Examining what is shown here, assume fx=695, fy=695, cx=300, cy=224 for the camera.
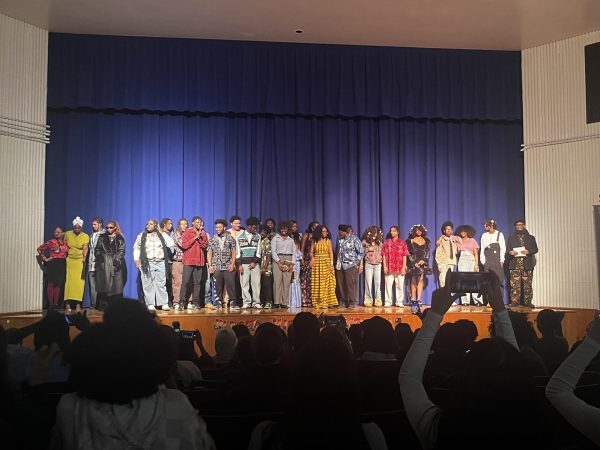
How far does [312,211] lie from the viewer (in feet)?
47.6

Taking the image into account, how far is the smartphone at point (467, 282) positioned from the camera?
229 cm

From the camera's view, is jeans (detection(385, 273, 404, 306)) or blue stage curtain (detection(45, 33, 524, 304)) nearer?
jeans (detection(385, 273, 404, 306))

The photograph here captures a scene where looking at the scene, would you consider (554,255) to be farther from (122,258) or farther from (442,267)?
(122,258)

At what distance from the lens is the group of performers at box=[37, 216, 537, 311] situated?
12.3 m

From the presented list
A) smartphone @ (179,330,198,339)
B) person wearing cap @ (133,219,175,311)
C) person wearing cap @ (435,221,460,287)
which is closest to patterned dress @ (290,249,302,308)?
person wearing cap @ (133,219,175,311)

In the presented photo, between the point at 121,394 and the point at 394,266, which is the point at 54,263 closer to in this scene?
the point at 394,266

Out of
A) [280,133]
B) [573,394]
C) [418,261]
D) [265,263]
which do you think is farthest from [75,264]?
[573,394]

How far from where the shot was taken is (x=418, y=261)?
13.3 meters

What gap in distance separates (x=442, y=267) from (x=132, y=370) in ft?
39.3

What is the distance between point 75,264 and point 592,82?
401 inches

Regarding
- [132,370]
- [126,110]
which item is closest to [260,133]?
[126,110]

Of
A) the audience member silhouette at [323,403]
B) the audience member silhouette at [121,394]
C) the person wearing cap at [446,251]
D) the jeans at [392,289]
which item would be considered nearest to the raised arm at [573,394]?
the audience member silhouette at [323,403]

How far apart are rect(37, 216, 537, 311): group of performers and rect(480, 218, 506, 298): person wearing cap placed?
2 cm

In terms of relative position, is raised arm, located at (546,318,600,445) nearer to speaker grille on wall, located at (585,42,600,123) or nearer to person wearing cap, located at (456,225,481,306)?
person wearing cap, located at (456,225,481,306)
